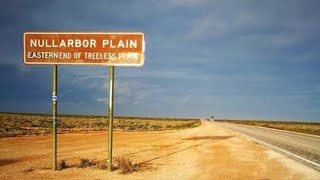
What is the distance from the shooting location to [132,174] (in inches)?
499

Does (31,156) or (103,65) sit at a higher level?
(103,65)

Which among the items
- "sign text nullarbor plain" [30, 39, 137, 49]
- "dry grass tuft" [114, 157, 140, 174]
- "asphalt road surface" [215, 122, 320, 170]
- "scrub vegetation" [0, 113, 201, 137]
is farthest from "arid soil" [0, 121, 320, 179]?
"scrub vegetation" [0, 113, 201, 137]

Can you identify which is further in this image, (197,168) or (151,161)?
(151,161)

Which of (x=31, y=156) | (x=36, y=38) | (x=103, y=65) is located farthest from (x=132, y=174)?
(x=31, y=156)

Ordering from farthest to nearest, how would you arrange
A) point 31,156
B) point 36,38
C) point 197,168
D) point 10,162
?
point 31,156 < point 10,162 < point 197,168 < point 36,38

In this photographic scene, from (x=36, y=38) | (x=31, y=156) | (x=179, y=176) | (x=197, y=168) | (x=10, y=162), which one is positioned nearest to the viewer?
(x=179, y=176)

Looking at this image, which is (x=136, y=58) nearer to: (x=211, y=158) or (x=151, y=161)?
(x=151, y=161)

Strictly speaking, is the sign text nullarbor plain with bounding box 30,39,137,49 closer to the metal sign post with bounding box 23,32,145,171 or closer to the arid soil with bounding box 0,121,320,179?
the metal sign post with bounding box 23,32,145,171

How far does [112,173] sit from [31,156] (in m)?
5.66

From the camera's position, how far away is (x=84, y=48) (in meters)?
13.2

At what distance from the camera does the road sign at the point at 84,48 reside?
12945mm

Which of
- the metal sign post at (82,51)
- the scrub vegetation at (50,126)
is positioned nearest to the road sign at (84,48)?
the metal sign post at (82,51)

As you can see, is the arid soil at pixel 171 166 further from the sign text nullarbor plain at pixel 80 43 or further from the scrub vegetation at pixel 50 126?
the scrub vegetation at pixel 50 126

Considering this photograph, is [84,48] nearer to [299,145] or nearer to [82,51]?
[82,51]
